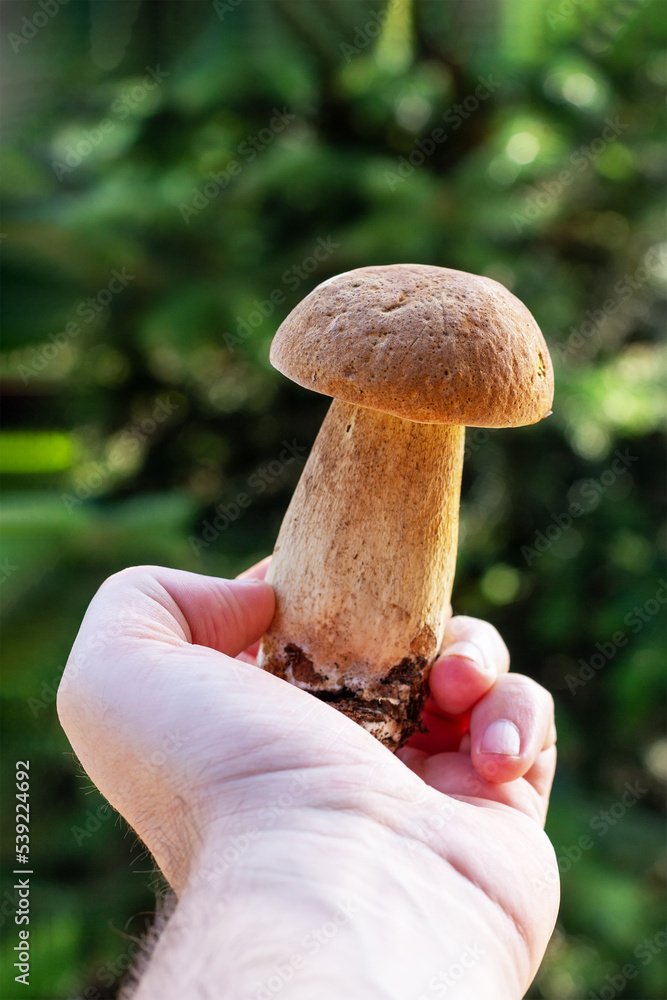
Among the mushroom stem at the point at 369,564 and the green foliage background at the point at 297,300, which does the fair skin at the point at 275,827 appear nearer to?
the mushroom stem at the point at 369,564

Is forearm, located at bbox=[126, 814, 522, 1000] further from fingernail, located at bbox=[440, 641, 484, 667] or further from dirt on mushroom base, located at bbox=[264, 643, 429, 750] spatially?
fingernail, located at bbox=[440, 641, 484, 667]

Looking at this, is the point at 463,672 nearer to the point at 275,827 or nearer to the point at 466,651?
the point at 466,651

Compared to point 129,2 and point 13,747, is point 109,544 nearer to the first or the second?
point 13,747

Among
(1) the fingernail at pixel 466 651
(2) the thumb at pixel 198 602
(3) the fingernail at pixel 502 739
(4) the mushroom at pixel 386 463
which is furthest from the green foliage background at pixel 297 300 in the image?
(3) the fingernail at pixel 502 739

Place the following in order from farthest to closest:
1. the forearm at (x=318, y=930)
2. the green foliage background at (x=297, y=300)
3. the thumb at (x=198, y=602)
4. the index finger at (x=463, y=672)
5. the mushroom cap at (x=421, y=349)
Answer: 1. the green foliage background at (x=297, y=300)
2. the index finger at (x=463, y=672)
3. the thumb at (x=198, y=602)
4. the mushroom cap at (x=421, y=349)
5. the forearm at (x=318, y=930)

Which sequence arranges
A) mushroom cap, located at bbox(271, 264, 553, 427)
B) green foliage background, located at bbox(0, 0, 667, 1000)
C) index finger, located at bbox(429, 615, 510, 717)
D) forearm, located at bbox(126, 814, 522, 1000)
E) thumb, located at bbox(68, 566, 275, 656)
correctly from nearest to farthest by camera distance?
forearm, located at bbox(126, 814, 522, 1000) < mushroom cap, located at bbox(271, 264, 553, 427) < thumb, located at bbox(68, 566, 275, 656) < index finger, located at bbox(429, 615, 510, 717) < green foliage background, located at bbox(0, 0, 667, 1000)

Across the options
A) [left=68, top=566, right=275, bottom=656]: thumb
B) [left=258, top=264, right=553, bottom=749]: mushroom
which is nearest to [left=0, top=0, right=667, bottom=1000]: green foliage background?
[left=68, top=566, right=275, bottom=656]: thumb

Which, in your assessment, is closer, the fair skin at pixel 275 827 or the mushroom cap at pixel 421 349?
the fair skin at pixel 275 827

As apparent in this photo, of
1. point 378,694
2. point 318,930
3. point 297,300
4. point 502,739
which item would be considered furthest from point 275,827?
point 297,300
